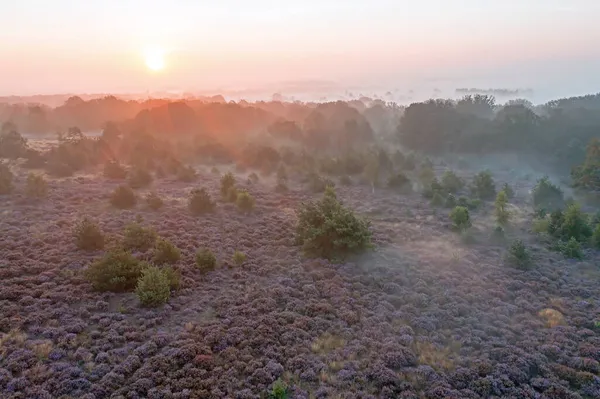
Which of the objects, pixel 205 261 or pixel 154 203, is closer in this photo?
pixel 205 261

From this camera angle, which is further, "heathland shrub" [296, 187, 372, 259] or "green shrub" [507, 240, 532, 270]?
"green shrub" [507, 240, 532, 270]

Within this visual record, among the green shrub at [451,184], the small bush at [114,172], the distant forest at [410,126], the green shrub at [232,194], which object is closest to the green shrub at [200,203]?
the green shrub at [232,194]

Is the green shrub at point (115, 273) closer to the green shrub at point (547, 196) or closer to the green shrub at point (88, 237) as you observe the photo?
the green shrub at point (88, 237)

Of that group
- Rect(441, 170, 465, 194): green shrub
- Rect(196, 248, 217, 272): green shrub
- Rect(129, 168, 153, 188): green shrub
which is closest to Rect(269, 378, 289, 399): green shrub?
Rect(196, 248, 217, 272): green shrub

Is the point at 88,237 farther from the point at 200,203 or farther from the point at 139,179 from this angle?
the point at 139,179

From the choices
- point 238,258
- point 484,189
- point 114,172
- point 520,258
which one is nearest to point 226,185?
point 114,172

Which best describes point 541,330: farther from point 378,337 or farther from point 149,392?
point 149,392

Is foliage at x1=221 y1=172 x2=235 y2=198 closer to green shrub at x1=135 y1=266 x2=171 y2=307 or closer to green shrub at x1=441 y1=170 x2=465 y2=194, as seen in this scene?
green shrub at x1=135 y1=266 x2=171 y2=307
